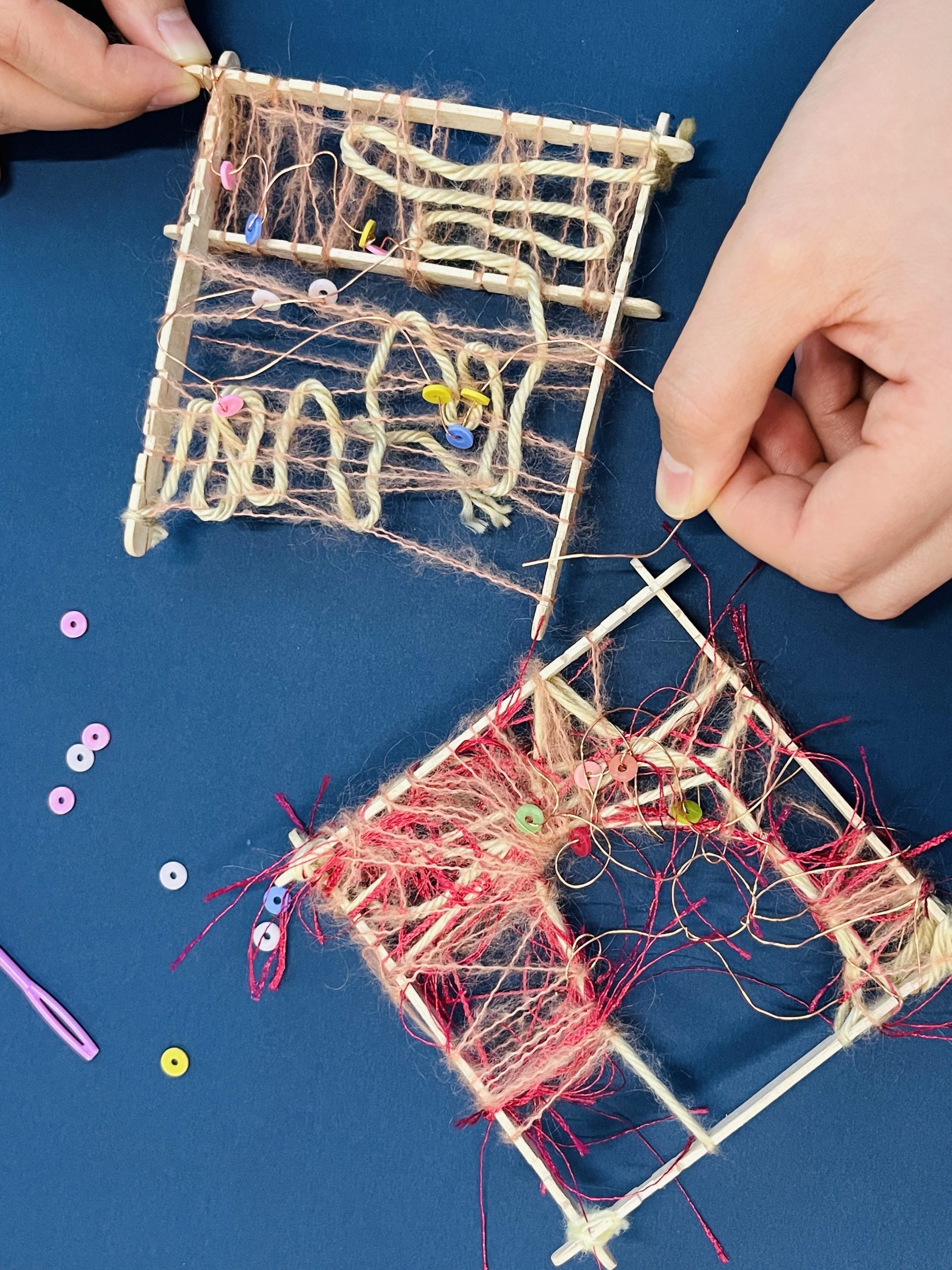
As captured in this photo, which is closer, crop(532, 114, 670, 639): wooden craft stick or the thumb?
the thumb

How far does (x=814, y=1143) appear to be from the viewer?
1.02 meters

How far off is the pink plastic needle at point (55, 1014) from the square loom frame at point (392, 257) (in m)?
0.48

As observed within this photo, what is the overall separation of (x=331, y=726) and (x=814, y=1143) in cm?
66

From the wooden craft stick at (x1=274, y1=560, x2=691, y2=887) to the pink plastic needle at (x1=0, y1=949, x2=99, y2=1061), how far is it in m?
0.33

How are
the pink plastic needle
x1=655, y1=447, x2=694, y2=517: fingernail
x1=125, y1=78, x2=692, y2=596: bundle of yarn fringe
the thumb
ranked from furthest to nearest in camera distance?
1. the pink plastic needle
2. x1=125, y1=78, x2=692, y2=596: bundle of yarn fringe
3. x1=655, y1=447, x2=694, y2=517: fingernail
4. the thumb

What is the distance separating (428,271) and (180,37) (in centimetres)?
34

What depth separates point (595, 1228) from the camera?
960 mm

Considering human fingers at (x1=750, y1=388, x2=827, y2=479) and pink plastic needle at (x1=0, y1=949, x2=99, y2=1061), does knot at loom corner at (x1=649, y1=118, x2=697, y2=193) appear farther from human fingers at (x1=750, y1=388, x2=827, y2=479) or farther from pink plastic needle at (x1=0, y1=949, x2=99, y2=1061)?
pink plastic needle at (x1=0, y1=949, x2=99, y2=1061)

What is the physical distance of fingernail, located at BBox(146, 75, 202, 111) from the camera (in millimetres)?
966

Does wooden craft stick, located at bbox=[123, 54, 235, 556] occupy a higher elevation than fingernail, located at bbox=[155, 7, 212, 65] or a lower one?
lower

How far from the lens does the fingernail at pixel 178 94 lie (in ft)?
3.17

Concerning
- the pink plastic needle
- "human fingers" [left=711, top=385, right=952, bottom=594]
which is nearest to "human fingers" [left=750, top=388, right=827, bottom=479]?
"human fingers" [left=711, top=385, right=952, bottom=594]

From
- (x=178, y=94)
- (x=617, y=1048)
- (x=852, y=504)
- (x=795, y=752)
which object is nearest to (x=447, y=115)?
(x=178, y=94)

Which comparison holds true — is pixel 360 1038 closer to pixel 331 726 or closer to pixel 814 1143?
pixel 331 726
